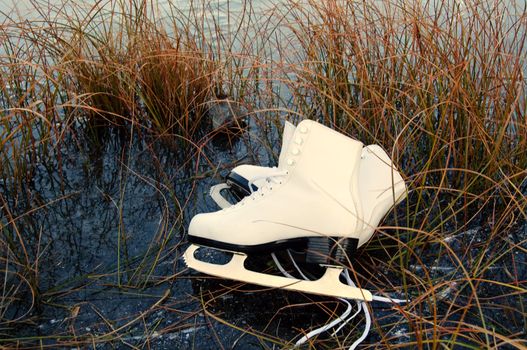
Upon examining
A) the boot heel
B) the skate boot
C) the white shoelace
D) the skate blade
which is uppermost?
the skate boot

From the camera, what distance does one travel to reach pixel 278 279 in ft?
5.33

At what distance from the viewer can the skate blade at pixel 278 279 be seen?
61.5 inches

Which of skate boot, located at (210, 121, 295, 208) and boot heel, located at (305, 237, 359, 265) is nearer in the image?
boot heel, located at (305, 237, 359, 265)

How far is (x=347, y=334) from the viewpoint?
1.51 meters

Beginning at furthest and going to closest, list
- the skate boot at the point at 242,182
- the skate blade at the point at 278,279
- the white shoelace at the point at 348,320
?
the skate boot at the point at 242,182, the skate blade at the point at 278,279, the white shoelace at the point at 348,320

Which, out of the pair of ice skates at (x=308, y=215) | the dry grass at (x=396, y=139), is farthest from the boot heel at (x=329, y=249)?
the dry grass at (x=396, y=139)

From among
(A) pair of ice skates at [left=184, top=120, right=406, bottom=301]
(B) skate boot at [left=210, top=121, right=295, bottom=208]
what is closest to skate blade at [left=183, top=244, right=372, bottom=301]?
(A) pair of ice skates at [left=184, top=120, right=406, bottom=301]

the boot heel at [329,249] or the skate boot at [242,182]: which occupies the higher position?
the skate boot at [242,182]

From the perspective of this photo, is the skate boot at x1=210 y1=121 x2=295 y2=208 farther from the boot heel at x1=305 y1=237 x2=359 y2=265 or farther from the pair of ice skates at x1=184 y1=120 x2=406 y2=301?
the boot heel at x1=305 y1=237 x2=359 y2=265

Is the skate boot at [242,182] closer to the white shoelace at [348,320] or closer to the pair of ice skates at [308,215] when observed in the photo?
the pair of ice skates at [308,215]

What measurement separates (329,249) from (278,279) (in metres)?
0.15

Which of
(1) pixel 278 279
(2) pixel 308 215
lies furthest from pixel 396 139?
(1) pixel 278 279

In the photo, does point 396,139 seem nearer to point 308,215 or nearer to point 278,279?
point 308,215

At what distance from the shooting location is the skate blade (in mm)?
1562
